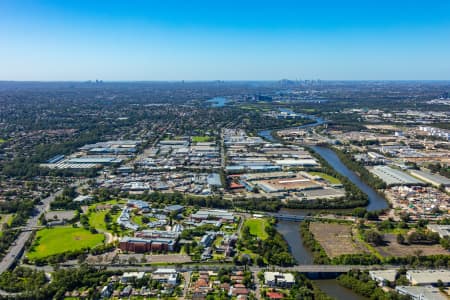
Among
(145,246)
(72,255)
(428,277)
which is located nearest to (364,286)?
(428,277)

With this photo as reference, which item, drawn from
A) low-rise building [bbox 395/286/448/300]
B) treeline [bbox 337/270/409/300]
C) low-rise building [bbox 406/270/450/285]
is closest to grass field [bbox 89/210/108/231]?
treeline [bbox 337/270/409/300]

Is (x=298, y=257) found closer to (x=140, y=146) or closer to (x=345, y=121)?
(x=140, y=146)

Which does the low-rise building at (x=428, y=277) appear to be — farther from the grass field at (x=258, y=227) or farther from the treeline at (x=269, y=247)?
the grass field at (x=258, y=227)

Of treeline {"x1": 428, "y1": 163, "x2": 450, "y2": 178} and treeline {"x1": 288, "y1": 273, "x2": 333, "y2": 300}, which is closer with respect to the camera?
treeline {"x1": 288, "y1": 273, "x2": 333, "y2": 300}

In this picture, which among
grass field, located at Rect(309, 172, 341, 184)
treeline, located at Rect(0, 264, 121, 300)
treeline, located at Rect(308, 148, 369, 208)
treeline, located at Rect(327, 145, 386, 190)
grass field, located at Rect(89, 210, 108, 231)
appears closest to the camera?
treeline, located at Rect(0, 264, 121, 300)

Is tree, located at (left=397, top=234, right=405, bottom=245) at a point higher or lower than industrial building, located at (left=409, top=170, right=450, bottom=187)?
lower

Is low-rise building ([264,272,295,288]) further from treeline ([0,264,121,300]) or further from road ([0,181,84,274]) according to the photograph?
road ([0,181,84,274])

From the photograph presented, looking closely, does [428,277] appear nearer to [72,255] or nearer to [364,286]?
[364,286]
